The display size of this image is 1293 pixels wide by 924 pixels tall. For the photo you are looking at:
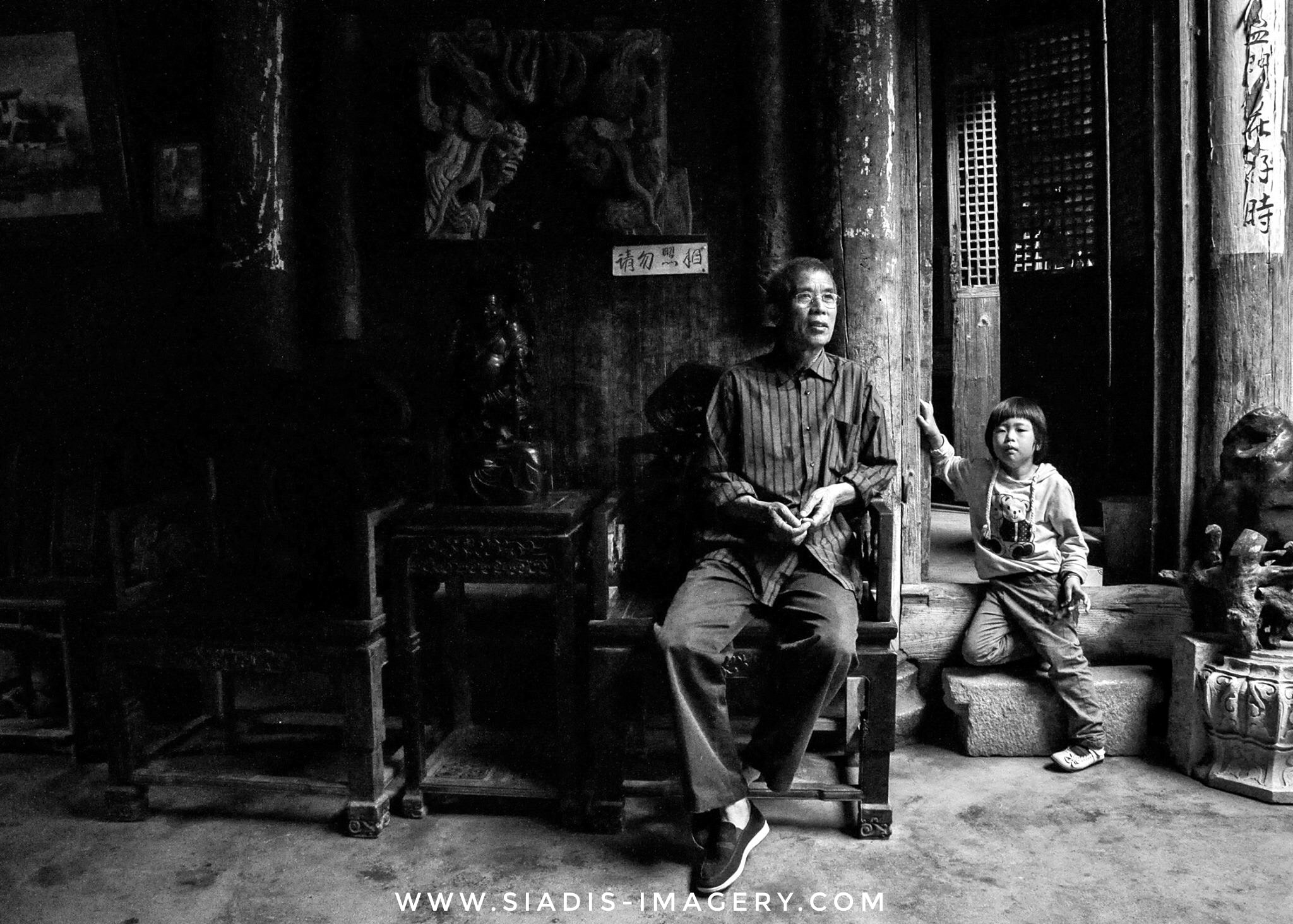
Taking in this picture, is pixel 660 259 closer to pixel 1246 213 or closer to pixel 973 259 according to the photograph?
pixel 1246 213

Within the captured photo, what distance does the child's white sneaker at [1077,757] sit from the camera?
356cm

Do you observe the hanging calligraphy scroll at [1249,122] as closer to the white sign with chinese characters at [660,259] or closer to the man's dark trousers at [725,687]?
the white sign with chinese characters at [660,259]

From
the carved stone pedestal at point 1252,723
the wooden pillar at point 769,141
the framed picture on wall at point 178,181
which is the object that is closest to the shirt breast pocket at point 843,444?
the wooden pillar at point 769,141

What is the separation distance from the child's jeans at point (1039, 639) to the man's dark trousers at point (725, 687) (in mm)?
939

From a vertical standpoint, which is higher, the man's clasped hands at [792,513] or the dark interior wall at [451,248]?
the dark interior wall at [451,248]

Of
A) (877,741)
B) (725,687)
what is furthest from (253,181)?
(877,741)

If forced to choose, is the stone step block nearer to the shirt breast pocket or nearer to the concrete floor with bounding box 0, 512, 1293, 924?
the concrete floor with bounding box 0, 512, 1293, 924

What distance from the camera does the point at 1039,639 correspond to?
366cm

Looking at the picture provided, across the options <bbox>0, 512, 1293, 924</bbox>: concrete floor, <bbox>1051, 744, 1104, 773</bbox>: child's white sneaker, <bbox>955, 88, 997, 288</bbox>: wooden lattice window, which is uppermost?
<bbox>955, 88, 997, 288</bbox>: wooden lattice window

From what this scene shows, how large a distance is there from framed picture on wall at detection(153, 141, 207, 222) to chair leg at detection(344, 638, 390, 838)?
6.38 ft

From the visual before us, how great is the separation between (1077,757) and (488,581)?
2163 mm

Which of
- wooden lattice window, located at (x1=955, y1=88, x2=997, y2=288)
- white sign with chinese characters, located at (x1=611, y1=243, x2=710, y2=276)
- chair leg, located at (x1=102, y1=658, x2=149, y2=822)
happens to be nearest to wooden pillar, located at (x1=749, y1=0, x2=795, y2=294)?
white sign with chinese characters, located at (x1=611, y1=243, x2=710, y2=276)

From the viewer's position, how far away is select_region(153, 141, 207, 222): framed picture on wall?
3.92 m

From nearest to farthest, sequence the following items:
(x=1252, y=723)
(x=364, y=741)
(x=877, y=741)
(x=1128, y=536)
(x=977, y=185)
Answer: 1. (x=877, y=741)
2. (x=364, y=741)
3. (x=1252, y=723)
4. (x=1128, y=536)
5. (x=977, y=185)
